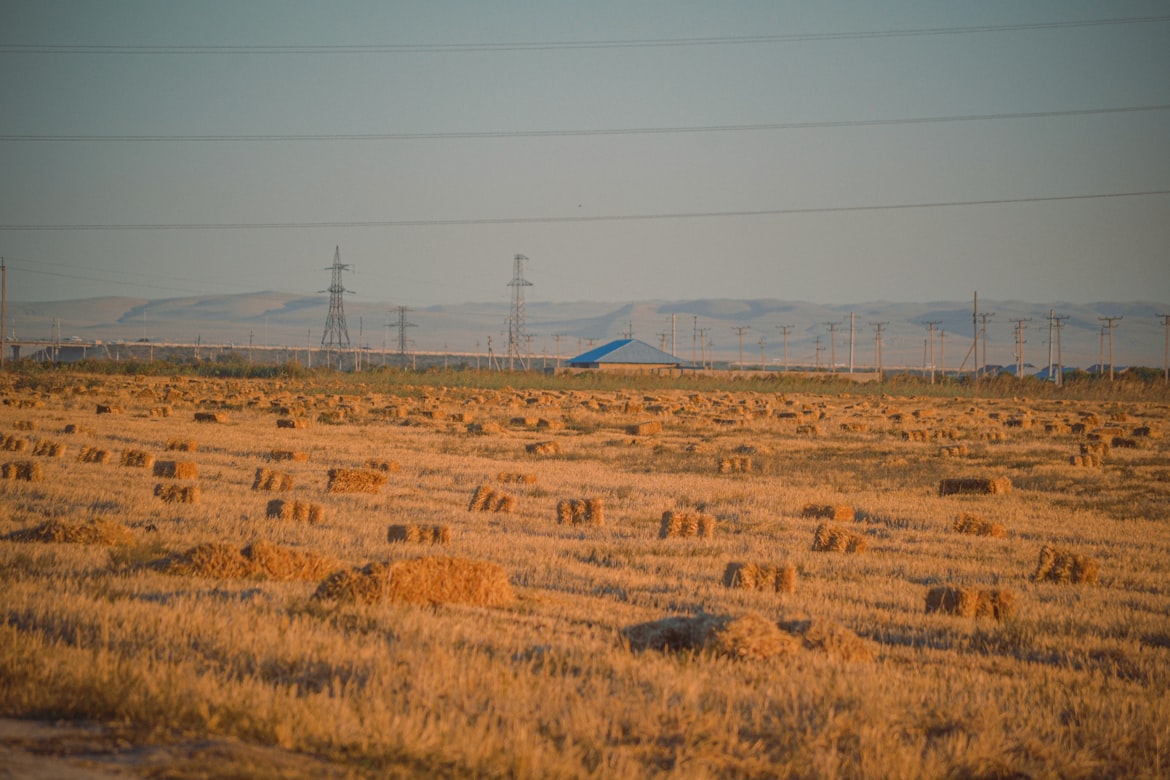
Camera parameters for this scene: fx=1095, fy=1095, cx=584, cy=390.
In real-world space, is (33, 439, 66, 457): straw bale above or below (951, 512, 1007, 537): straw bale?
above

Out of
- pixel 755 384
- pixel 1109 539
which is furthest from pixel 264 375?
pixel 1109 539

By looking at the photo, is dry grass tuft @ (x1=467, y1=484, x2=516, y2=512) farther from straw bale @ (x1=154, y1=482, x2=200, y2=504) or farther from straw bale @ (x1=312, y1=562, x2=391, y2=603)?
straw bale @ (x1=312, y1=562, x2=391, y2=603)

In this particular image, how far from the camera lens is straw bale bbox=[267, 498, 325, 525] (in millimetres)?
14289

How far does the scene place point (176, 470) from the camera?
18.2 m

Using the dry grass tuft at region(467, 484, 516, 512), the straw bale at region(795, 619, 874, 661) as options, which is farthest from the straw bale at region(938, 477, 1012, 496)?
the straw bale at region(795, 619, 874, 661)

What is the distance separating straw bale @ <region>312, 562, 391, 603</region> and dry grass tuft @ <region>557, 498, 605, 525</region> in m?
6.19

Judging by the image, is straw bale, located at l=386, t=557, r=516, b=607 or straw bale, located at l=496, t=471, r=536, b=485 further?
straw bale, located at l=496, t=471, r=536, b=485

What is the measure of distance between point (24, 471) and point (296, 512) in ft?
17.8

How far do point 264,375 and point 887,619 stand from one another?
77682 mm

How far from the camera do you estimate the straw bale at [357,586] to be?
9266 millimetres

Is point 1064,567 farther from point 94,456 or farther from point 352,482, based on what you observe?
point 94,456

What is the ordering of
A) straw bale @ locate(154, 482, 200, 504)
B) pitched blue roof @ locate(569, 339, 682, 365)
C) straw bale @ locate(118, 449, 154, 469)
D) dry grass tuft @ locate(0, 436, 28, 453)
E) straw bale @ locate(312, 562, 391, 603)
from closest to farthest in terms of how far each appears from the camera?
straw bale @ locate(312, 562, 391, 603), straw bale @ locate(154, 482, 200, 504), straw bale @ locate(118, 449, 154, 469), dry grass tuft @ locate(0, 436, 28, 453), pitched blue roof @ locate(569, 339, 682, 365)

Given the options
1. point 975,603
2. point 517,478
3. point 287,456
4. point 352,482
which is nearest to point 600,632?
point 975,603

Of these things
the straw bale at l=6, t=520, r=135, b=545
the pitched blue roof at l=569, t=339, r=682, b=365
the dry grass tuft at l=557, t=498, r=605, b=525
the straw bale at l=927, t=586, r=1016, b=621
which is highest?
the pitched blue roof at l=569, t=339, r=682, b=365
